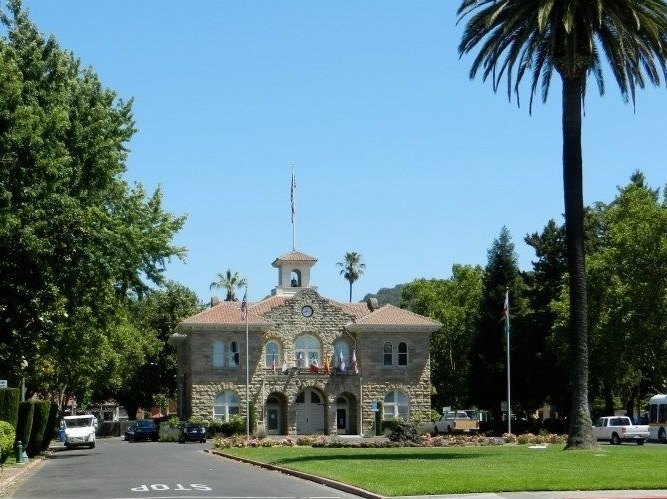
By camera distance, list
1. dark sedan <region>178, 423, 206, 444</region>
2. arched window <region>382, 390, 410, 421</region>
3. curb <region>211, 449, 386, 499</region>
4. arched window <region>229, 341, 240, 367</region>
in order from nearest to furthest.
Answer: curb <region>211, 449, 386, 499</region>, dark sedan <region>178, 423, 206, 444</region>, arched window <region>229, 341, 240, 367</region>, arched window <region>382, 390, 410, 421</region>

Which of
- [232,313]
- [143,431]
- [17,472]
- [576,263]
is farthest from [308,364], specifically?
[17,472]

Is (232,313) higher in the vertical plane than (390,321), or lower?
higher

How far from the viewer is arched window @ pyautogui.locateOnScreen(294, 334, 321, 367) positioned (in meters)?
79.5

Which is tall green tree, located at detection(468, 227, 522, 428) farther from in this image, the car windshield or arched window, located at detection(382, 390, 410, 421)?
→ the car windshield

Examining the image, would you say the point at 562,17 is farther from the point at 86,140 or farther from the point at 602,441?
the point at 602,441

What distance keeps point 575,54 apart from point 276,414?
47.2 m

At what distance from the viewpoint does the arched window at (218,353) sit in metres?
77.2

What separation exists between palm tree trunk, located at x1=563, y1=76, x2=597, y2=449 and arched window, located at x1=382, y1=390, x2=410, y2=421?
39815 millimetres

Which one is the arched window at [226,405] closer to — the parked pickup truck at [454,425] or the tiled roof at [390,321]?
the tiled roof at [390,321]

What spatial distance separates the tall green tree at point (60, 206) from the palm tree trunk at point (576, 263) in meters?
14.2

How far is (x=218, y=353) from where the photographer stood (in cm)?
7731

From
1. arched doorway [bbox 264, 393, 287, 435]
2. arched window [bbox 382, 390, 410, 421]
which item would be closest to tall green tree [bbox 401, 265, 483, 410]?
arched window [bbox 382, 390, 410, 421]

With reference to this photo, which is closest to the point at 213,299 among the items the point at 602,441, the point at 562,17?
the point at 602,441

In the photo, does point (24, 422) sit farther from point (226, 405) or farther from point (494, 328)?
point (494, 328)
